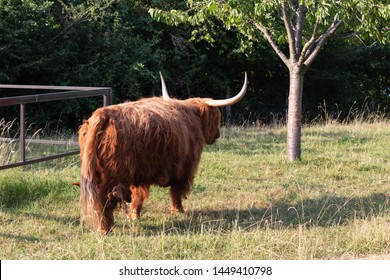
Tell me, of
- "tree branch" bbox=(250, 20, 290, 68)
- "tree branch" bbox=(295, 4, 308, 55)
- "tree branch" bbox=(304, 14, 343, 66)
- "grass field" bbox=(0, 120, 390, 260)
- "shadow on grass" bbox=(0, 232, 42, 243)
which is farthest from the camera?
"tree branch" bbox=(250, 20, 290, 68)

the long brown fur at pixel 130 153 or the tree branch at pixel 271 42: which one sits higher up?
the tree branch at pixel 271 42

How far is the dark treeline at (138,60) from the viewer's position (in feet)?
49.9

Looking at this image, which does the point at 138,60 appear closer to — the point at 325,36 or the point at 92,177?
the point at 325,36

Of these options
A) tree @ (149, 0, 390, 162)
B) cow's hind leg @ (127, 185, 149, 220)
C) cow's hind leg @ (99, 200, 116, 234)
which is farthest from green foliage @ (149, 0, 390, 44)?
cow's hind leg @ (99, 200, 116, 234)

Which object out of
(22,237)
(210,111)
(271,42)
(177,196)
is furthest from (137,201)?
(271,42)

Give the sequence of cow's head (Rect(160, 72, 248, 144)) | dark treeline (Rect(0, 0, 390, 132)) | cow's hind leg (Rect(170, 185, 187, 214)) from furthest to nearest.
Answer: dark treeline (Rect(0, 0, 390, 132)) < cow's head (Rect(160, 72, 248, 144)) < cow's hind leg (Rect(170, 185, 187, 214))

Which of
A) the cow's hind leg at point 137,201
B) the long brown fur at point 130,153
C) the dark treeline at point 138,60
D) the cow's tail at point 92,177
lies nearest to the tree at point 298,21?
the long brown fur at point 130,153

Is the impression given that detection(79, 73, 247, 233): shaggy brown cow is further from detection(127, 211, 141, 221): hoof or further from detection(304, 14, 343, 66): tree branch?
detection(304, 14, 343, 66): tree branch

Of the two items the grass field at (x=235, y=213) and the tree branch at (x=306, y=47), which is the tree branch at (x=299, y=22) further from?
the grass field at (x=235, y=213)

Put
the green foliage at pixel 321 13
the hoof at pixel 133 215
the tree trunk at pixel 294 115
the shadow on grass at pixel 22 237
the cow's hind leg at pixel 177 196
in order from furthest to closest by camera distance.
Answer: the tree trunk at pixel 294 115 → the green foliage at pixel 321 13 → the cow's hind leg at pixel 177 196 → the hoof at pixel 133 215 → the shadow on grass at pixel 22 237

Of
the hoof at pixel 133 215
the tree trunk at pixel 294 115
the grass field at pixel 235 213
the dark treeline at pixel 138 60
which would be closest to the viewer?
the grass field at pixel 235 213

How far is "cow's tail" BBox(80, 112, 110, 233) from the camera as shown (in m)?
6.47

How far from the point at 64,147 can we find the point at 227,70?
27.7ft

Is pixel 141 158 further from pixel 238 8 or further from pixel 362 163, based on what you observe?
pixel 362 163
